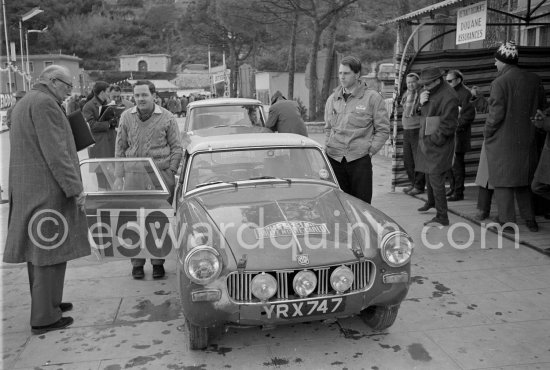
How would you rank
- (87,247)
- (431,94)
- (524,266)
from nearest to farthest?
(87,247), (524,266), (431,94)

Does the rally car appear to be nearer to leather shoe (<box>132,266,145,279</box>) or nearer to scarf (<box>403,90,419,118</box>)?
leather shoe (<box>132,266,145,279</box>)

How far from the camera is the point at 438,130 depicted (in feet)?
21.5

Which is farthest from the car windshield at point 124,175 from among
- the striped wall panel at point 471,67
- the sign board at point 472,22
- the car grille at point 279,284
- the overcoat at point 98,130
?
the striped wall panel at point 471,67

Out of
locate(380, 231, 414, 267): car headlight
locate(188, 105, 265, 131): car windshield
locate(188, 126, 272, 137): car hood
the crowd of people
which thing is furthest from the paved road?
locate(188, 105, 265, 131): car windshield

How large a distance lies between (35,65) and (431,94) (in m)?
84.8

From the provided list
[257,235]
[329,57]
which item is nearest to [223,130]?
[257,235]

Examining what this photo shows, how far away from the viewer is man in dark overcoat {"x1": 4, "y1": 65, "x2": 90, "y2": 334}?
4.04 meters

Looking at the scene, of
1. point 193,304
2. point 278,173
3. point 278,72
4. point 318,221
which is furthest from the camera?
point 278,72

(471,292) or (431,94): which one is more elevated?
(431,94)

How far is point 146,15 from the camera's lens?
13612 centimetres

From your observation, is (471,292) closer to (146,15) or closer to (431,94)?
(431,94)

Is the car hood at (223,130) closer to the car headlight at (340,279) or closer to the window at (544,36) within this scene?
the window at (544,36)

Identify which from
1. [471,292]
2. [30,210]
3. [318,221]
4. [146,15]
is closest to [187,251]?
[318,221]

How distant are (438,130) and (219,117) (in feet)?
15.1
